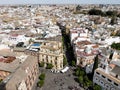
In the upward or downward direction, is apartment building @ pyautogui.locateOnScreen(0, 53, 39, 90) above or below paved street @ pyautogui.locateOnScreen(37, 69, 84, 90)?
above

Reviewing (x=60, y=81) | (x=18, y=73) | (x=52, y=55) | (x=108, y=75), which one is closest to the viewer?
(x=18, y=73)

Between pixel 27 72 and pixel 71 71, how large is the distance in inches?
730

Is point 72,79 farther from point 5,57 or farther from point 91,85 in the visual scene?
point 5,57

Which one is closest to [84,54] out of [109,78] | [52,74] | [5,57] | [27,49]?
[52,74]

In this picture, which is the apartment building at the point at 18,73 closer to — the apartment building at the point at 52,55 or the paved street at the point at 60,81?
the paved street at the point at 60,81

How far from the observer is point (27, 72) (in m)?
45.8

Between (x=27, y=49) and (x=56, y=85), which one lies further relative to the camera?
(x=27, y=49)

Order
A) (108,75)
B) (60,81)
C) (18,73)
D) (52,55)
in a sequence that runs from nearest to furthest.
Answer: (18,73) → (108,75) → (60,81) → (52,55)

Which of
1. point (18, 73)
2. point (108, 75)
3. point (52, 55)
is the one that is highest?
point (18, 73)

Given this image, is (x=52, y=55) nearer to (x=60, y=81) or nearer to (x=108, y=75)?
(x=60, y=81)

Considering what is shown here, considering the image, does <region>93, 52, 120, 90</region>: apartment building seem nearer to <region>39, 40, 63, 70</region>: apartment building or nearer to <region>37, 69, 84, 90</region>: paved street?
<region>37, 69, 84, 90</region>: paved street

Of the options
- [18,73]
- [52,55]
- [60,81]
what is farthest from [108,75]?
[18,73]

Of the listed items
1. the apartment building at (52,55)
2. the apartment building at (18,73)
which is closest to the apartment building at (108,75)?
the apartment building at (52,55)

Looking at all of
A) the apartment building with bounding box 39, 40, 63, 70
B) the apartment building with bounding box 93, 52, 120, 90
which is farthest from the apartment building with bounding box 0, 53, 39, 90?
the apartment building with bounding box 93, 52, 120, 90
